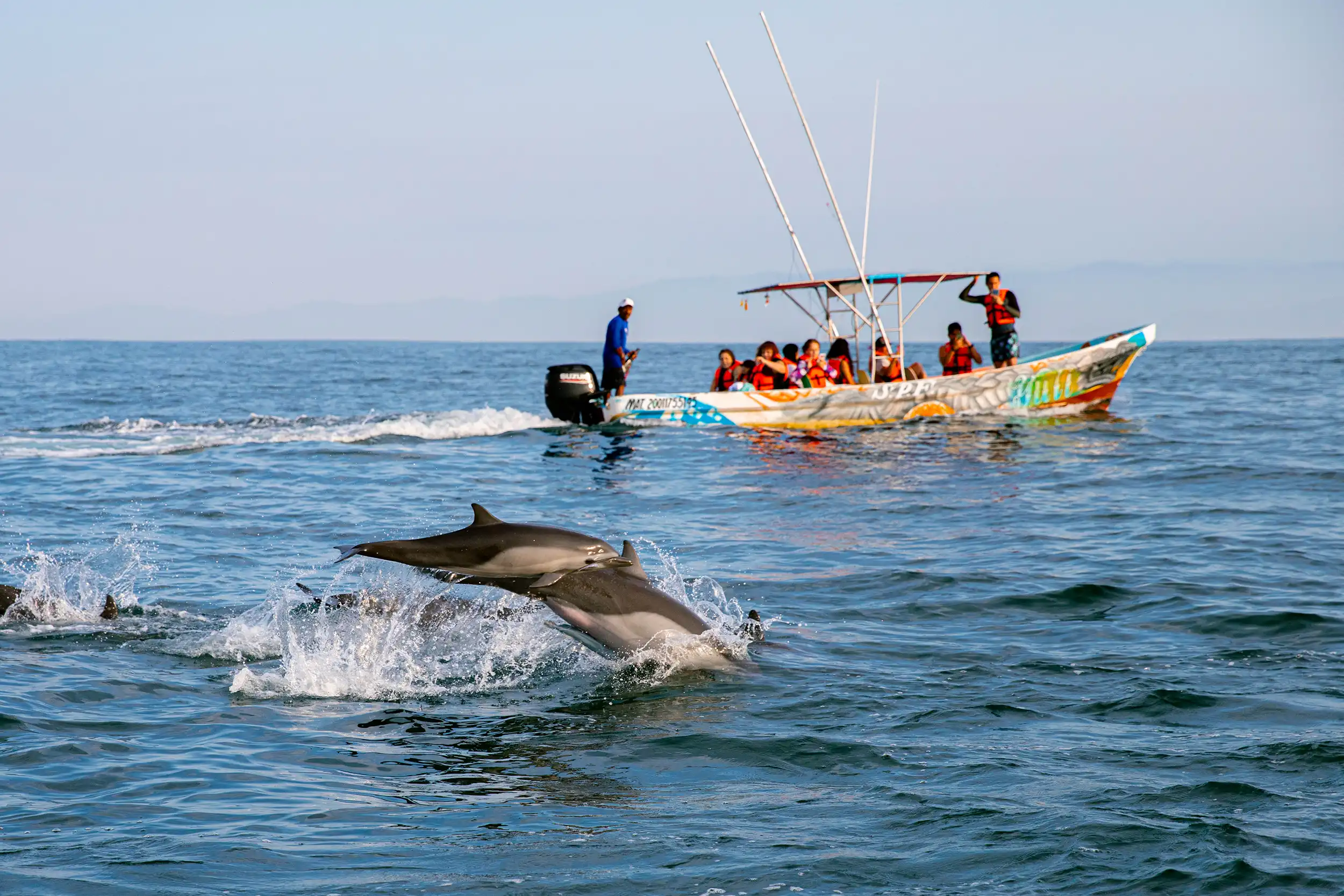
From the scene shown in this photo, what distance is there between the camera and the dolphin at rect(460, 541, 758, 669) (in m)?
8.20

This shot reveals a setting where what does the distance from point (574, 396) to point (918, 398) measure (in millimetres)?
7395

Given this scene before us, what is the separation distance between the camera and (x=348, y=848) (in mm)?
5555

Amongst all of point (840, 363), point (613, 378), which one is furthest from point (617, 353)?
point (840, 363)

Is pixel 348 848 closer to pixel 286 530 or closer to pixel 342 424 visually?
pixel 286 530

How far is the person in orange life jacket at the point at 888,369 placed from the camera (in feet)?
84.7

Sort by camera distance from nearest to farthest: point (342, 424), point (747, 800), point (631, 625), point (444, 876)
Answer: point (444, 876) → point (747, 800) → point (631, 625) → point (342, 424)

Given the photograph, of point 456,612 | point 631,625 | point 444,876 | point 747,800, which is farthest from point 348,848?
point 456,612

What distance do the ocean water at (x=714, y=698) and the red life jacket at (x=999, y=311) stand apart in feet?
24.3

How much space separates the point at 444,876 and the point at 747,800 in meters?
1.65

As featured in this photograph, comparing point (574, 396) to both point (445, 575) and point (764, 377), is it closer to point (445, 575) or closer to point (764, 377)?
point (764, 377)

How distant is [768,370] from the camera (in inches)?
1022

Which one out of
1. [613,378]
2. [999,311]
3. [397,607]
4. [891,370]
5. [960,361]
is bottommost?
[397,607]

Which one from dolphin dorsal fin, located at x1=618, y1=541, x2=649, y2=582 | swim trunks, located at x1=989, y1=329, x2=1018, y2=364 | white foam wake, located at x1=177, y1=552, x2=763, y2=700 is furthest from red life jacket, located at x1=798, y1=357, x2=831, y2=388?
dolphin dorsal fin, located at x1=618, y1=541, x2=649, y2=582

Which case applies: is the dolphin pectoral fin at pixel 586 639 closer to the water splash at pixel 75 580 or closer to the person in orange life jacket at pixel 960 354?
the water splash at pixel 75 580
